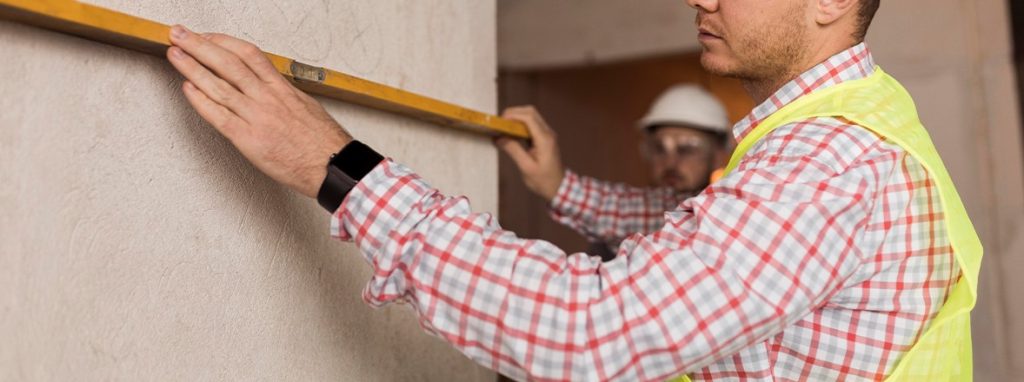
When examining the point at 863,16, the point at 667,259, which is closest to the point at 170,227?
the point at 667,259

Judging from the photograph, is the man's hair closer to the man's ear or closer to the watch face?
the man's ear

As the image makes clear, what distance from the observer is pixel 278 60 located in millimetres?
1111

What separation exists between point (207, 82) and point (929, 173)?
3.22 ft

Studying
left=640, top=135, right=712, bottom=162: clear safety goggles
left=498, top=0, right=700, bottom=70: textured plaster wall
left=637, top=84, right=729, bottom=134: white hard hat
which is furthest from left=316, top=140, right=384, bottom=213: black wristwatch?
left=498, top=0, right=700, bottom=70: textured plaster wall

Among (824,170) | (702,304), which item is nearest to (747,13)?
(824,170)

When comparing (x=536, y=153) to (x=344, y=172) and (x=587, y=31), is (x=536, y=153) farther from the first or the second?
(x=587, y=31)

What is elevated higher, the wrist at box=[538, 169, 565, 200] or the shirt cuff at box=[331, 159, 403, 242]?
the shirt cuff at box=[331, 159, 403, 242]

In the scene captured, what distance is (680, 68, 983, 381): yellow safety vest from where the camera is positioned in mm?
1154

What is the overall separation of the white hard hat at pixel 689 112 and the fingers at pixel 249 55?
258cm

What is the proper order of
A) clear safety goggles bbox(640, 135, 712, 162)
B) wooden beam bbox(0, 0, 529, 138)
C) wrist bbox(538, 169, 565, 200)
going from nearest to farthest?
1. wooden beam bbox(0, 0, 529, 138)
2. wrist bbox(538, 169, 565, 200)
3. clear safety goggles bbox(640, 135, 712, 162)

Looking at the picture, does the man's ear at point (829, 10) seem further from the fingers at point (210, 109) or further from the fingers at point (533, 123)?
the fingers at point (210, 109)

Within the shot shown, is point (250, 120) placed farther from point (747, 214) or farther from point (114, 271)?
point (747, 214)

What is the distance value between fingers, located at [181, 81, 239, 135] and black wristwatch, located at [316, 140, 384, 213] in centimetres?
13

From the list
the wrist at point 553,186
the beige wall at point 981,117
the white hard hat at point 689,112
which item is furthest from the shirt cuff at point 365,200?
the beige wall at point 981,117
